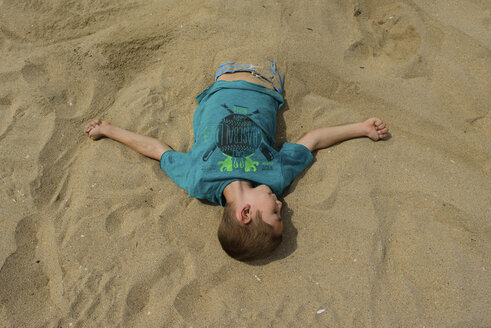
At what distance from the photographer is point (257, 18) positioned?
3.46m

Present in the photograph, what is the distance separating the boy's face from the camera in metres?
2.34

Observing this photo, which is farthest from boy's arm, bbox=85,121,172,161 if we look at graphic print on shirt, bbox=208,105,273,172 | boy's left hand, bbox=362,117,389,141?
boy's left hand, bbox=362,117,389,141

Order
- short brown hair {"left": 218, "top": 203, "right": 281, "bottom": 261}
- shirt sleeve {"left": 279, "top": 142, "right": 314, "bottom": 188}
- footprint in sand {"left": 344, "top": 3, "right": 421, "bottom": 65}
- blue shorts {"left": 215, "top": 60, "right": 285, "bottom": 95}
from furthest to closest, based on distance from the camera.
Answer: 1. footprint in sand {"left": 344, "top": 3, "right": 421, "bottom": 65}
2. blue shorts {"left": 215, "top": 60, "right": 285, "bottom": 95}
3. shirt sleeve {"left": 279, "top": 142, "right": 314, "bottom": 188}
4. short brown hair {"left": 218, "top": 203, "right": 281, "bottom": 261}

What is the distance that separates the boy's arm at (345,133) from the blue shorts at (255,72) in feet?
1.70

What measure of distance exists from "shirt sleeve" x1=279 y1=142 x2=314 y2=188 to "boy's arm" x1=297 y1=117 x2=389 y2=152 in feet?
0.37

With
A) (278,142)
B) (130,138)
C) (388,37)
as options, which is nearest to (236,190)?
(278,142)

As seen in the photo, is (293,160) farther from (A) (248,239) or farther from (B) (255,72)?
(B) (255,72)

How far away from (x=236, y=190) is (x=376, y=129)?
4.22 ft

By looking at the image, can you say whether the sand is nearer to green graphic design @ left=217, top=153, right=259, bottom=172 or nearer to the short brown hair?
the short brown hair

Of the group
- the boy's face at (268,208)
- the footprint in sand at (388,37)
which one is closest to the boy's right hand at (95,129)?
the boy's face at (268,208)

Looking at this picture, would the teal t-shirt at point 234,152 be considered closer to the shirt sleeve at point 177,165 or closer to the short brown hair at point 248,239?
the shirt sleeve at point 177,165

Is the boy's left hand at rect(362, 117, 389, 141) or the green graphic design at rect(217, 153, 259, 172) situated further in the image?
the boy's left hand at rect(362, 117, 389, 141)

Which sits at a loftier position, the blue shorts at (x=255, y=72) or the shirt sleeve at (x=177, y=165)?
the blue shorts at (x=255, y=72)

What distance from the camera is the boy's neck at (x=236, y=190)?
8.14 feet
